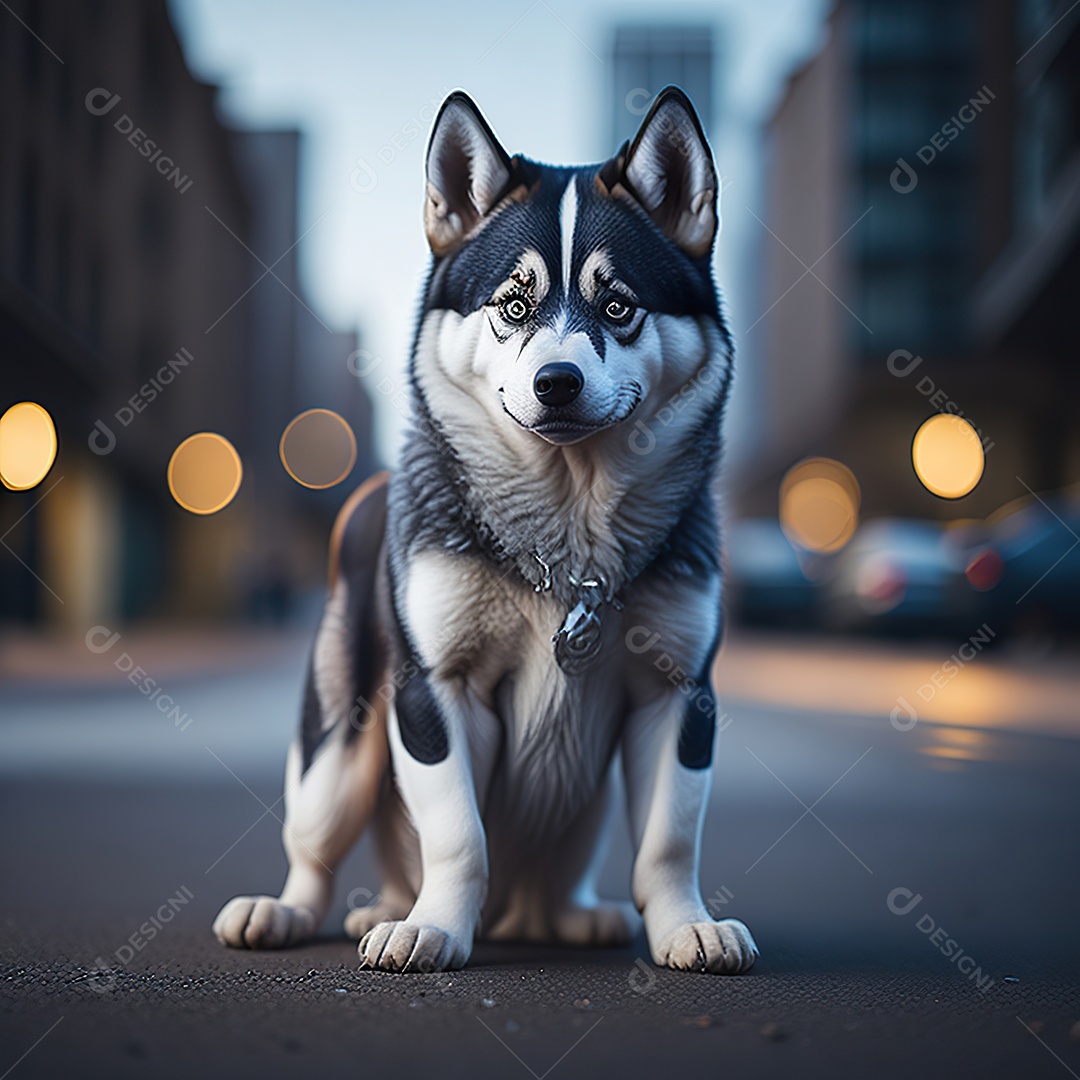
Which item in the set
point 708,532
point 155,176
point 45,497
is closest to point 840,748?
point 708,532

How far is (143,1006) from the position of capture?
249 cm

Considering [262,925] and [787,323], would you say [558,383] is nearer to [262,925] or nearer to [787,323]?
[262,925]

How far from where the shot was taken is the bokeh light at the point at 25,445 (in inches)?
739

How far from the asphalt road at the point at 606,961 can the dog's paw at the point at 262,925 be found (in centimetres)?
6

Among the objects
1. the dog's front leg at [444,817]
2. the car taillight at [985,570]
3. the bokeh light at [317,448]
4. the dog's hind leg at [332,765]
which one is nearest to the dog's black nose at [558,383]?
the dog's front leg at [444,817]

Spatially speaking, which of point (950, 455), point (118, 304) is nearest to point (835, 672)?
point (118, 304)

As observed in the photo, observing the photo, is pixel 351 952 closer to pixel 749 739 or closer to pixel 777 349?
pixel 749 739

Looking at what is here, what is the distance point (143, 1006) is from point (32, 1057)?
34 cm

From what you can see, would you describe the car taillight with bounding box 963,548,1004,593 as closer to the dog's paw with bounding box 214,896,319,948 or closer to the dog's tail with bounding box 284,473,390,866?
the dog's tail with bounding box 284,473,390,866

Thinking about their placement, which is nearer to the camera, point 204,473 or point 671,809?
point 671,809

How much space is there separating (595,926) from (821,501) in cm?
4805

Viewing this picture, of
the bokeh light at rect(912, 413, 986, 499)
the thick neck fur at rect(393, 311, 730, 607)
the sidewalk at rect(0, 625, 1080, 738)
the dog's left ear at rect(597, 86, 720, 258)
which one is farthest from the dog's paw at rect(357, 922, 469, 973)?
the bokeh light at rect(912, 413, 986, 499)

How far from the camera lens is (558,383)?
2600 mm

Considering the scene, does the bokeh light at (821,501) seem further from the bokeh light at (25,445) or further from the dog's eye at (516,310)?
the dog's eye at (516,310)
